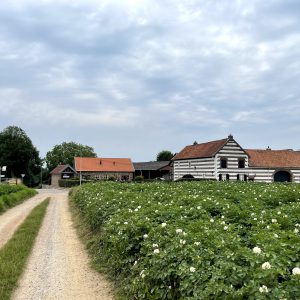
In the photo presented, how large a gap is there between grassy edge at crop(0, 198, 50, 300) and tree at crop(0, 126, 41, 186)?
90.2 meters

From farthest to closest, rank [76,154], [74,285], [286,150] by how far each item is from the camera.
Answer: [76,154] < [286,150] < [74,285]

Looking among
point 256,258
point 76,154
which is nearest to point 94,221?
point 256,258

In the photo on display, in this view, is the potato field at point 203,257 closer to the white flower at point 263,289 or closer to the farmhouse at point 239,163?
the white flower at point 263,289

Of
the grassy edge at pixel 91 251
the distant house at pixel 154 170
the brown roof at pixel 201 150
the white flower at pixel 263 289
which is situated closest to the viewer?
the white flower at pixel 263 289

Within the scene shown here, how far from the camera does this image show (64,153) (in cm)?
12712

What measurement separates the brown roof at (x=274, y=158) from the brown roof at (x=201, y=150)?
5.42 m

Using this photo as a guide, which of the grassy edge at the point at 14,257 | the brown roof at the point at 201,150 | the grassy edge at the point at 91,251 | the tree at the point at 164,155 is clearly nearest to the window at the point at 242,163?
the brown roof at the point at 201,150

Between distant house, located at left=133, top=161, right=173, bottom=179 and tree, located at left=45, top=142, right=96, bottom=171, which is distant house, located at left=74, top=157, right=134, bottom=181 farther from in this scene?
tree, located at left=45, top=142, right=96, bottom=171

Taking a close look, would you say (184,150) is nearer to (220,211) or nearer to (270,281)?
(220,211)

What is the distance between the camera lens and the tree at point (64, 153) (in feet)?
414

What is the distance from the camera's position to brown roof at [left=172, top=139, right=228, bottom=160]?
194ft

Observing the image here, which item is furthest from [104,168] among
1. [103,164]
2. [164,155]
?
[164,155]

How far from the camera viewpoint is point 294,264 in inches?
172

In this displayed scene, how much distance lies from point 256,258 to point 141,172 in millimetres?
90959
